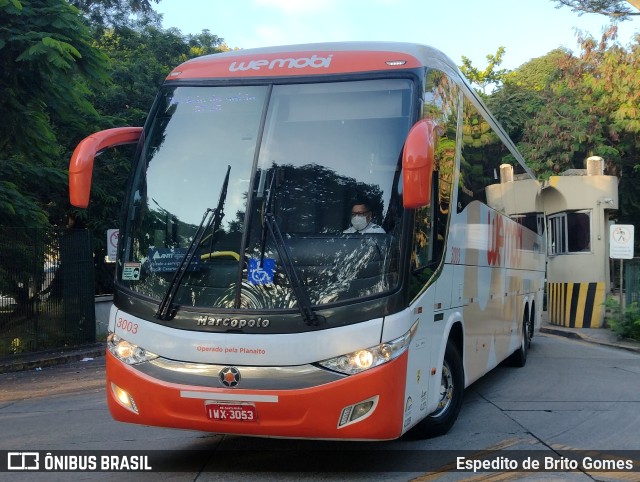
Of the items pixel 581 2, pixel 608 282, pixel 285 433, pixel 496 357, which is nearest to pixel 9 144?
pixel 496 357

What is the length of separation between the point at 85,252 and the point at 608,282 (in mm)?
16087

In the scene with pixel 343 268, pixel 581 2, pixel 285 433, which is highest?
pixel 581 2

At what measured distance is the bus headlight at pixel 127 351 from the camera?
575cm

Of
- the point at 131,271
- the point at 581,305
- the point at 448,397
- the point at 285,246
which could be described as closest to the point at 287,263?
the point at 285,246

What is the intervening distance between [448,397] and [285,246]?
270 cm

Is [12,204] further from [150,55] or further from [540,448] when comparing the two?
[150,55]

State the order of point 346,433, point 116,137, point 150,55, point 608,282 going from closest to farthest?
point 346,433, point 116,137, point 608,282, point 150,55

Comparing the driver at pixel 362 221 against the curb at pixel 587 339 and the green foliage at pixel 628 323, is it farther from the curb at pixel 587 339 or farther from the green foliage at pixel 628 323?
the green foliage at pixel 628 323

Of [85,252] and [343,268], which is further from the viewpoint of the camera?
[85,252]

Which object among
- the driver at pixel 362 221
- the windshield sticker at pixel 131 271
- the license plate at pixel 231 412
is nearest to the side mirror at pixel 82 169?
the windshield sticker at pixel 131 271

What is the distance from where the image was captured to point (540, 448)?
6.68 meters

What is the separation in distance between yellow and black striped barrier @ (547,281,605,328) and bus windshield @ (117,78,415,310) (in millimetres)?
18136

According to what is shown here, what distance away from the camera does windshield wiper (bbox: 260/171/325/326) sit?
5.38 meters

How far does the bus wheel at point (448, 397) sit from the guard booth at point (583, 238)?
16.0m
